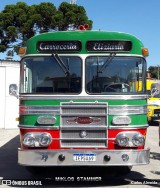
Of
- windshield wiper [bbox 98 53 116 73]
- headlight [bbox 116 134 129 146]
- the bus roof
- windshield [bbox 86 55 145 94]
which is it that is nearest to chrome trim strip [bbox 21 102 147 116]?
windshield [bbox 86 55 145 94]

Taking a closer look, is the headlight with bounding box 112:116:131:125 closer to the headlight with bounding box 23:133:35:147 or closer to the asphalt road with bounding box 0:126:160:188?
the asphalt road with bounding box 0:126:160:188

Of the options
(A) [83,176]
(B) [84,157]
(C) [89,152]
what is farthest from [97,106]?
(A) [83,176]

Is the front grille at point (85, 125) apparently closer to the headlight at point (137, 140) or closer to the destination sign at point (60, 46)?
the headlight at point (137, 140)

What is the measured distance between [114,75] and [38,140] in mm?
1940

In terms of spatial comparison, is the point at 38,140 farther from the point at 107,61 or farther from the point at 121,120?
the point at 107,61

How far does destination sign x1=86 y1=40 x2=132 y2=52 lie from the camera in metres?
7.62

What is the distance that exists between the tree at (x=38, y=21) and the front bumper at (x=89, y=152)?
31349mm

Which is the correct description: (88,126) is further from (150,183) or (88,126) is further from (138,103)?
(150,183)

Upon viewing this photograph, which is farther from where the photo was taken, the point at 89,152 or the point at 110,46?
the point at 110,46

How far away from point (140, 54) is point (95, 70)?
0.97m

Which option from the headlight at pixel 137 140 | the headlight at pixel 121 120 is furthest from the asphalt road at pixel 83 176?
the headlight at pixel 121 120

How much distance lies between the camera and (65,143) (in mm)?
7410

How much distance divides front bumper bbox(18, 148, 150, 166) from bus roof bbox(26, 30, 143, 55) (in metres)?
1.95

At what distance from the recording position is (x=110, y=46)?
7.62 meters
